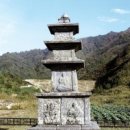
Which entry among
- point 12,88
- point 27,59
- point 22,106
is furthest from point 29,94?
point 27,59

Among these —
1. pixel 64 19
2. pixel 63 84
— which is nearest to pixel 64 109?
pixel 63 84

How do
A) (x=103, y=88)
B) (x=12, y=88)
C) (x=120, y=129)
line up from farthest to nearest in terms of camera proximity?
(x=103, y=88)
(x=12, y=88)
(x=120, y=129)

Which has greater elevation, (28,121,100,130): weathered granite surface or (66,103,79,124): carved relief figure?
(66,103,79,124): carved relief figure

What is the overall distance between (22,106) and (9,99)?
193 inches

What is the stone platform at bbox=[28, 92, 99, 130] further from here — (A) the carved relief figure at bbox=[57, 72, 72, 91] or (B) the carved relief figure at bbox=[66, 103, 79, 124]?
(A) the carved relief figure at bbox=[57, 72, 72, 91]

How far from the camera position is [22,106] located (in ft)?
164

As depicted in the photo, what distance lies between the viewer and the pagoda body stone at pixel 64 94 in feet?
63.1

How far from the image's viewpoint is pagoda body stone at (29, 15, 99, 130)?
19.2 meters

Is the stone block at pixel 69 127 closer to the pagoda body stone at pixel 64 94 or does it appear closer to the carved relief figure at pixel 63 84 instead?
the pagoda body stone at pixel 64 94

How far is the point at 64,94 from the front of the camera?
766 inches

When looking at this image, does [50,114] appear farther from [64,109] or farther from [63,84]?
[63,84]

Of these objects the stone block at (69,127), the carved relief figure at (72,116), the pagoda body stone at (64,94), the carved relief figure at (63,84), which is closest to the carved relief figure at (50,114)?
the pagoda body stone at (64,94)

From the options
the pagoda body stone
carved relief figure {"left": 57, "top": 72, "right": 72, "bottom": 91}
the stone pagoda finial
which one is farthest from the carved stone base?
the stone pagoda finial

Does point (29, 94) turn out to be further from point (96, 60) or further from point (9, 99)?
point (96, 60)
